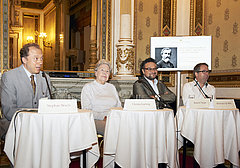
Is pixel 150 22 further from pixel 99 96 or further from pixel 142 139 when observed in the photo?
pixel 142 139

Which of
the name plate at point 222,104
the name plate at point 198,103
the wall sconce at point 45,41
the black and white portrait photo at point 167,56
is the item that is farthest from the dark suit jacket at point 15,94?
the wall sconce at point 45,41

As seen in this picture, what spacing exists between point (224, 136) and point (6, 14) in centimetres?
440

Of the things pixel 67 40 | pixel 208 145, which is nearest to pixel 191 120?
pixel 208 145

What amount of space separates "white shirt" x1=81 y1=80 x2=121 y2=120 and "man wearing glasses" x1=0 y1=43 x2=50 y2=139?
0.64 m

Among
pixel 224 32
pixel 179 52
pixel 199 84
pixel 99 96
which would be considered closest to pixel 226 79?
pixel 224 32

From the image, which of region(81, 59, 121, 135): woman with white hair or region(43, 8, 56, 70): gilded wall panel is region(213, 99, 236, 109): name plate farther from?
region(43, 8, 56, 70): gilded wall panel

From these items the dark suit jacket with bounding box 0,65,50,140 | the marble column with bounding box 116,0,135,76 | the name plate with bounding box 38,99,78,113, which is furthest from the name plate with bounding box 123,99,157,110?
the marble column with bounding box 116,0,135,76

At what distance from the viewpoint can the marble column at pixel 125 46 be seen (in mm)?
5387

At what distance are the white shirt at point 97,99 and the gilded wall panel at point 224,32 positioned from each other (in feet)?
10.2

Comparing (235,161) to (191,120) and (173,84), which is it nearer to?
(191,120)

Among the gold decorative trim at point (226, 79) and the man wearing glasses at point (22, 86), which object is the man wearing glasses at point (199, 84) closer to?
the gold decorative trim at point (226, 79)

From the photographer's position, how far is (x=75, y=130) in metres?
2.16

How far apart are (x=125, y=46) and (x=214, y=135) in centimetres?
305

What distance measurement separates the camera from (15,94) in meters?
2.70
